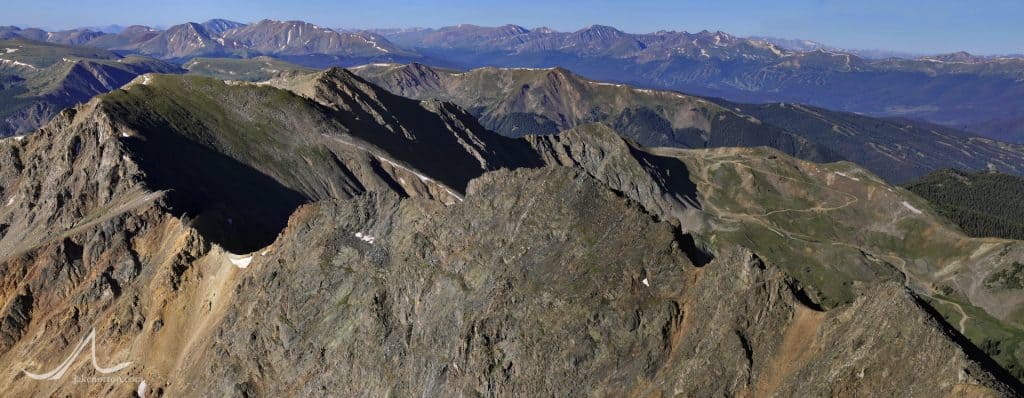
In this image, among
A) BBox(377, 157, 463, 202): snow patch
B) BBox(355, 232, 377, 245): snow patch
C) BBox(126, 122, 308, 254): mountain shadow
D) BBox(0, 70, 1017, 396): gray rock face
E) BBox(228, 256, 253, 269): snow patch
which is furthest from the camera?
BBox(377, 157, 463, 202): snow patch

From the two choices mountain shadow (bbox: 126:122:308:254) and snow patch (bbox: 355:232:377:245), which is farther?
mountain shadow (bbox: 126:122:308:254)

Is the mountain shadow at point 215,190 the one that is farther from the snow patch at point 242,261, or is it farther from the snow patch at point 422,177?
the snow patch at point 422,177

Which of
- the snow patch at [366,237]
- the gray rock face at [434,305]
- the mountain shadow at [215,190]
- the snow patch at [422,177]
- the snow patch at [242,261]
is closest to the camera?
the gray rock face at [434,305]

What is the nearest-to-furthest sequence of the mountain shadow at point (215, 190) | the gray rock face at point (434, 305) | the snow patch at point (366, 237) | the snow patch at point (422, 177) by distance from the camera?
the gray rock face at point (434, 305)
the snow patch at point (366, 237)
the mountain shadow at point (215, 190)
the snow patch at point (422, 177)

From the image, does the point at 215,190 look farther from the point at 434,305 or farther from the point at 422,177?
the point at 434,305

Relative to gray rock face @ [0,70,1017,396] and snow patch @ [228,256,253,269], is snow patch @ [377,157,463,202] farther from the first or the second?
snow patch @ [228,256,253,269]

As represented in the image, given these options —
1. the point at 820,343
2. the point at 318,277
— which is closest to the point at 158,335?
the point at 318,277

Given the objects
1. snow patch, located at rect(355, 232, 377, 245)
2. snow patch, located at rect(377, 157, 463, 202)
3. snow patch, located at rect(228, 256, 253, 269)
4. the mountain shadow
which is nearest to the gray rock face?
snow patch, located at rect(228, 256, 253, 269)

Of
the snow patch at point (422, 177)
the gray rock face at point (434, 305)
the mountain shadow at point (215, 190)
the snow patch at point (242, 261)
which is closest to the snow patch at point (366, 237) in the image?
the gray rock face at point (434, 305)

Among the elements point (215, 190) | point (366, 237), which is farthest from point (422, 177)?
point (366, 237)
